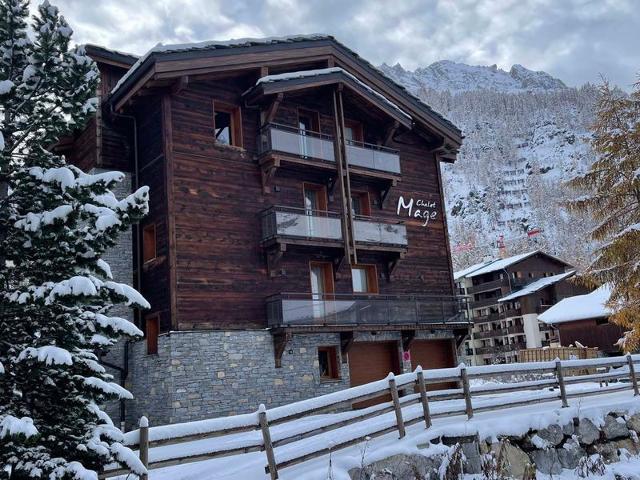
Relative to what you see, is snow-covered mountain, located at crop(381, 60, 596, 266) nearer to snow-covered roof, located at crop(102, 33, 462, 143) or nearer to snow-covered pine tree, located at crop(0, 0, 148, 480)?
snow-covered roof, located at crop(102, 33, 462, 143)

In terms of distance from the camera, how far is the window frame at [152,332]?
18.4m

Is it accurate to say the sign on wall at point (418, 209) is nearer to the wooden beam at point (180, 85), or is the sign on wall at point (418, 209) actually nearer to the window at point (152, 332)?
the wooden beam at point (180, 85)

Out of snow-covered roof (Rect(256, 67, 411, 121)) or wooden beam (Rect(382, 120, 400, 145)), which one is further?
wooden beam (Rect(382, 120, 400, 145))

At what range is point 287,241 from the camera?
757 inches

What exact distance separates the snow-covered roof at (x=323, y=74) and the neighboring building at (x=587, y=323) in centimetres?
2159

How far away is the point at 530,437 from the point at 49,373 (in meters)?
9.29

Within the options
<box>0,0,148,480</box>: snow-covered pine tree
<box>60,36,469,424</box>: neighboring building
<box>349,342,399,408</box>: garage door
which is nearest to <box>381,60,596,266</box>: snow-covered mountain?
<box>60,36,469,424</box>: neighboring building

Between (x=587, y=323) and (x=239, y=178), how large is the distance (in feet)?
93.5

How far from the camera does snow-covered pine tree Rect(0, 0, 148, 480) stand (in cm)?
743

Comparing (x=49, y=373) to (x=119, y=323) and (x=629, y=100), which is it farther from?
(x=629, y=100)

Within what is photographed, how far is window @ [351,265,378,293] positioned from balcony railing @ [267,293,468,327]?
60 centimetres

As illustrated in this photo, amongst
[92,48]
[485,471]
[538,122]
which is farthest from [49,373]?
[538,122]

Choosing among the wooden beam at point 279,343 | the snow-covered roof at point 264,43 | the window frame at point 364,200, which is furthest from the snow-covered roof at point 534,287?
the wooden beam at point 279,343

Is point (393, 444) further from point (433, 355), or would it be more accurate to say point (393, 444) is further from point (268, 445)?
point (433, 355)
